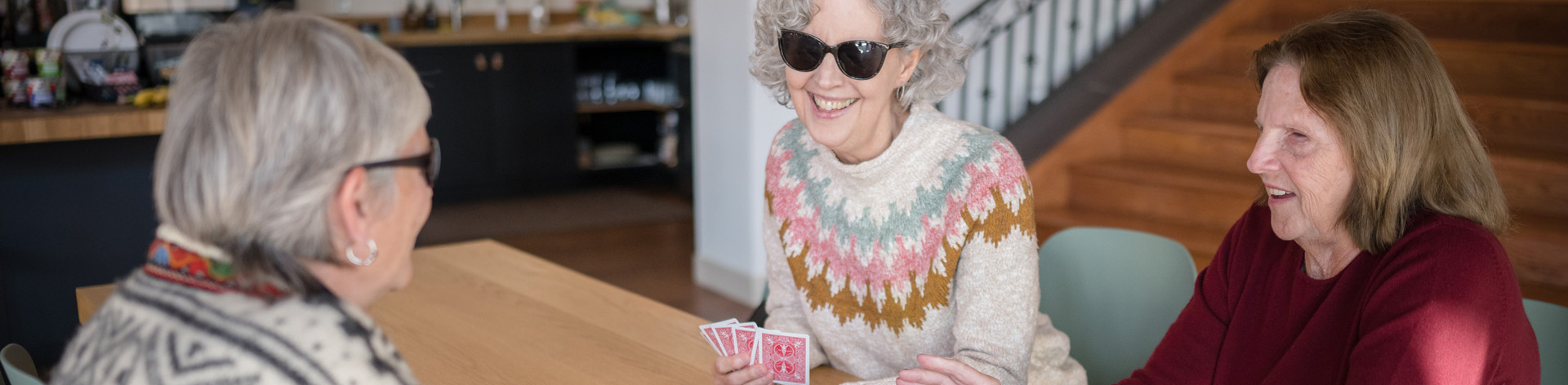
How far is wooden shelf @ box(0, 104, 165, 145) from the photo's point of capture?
3.27 m

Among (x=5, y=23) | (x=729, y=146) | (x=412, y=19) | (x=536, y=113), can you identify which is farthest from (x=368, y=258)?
(x=412, y=19)

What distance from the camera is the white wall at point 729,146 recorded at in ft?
14.6

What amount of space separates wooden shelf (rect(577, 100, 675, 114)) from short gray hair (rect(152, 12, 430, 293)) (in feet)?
18.8

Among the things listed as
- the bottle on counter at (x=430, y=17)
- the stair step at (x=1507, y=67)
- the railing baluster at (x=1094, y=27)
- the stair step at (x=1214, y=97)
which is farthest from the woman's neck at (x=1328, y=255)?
the bottle on counter at (x=430, y=17)

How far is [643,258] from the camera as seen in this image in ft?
17.3

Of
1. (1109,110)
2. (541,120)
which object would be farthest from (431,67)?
(1109,110)

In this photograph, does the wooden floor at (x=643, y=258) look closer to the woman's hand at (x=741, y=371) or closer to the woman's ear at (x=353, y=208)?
the woman's hand at (x=741, y=371)

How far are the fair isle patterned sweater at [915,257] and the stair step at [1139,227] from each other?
2316 mm

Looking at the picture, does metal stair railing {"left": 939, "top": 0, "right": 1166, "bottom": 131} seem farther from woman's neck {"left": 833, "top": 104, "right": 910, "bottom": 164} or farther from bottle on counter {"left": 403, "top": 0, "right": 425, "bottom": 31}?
bottle on counter {"left": 403, "top": 0, "right": 425, "bottom": 31}

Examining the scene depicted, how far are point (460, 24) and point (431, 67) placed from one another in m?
0.69

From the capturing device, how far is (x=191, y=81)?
0.99m

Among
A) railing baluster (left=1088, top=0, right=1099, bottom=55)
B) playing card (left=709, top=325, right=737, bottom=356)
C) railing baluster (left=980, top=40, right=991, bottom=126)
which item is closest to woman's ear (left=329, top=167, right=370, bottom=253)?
playing card (left=709, top=325, right=737, bottom=356)

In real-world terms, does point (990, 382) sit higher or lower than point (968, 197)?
lower

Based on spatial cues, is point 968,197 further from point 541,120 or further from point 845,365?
point 541,120
